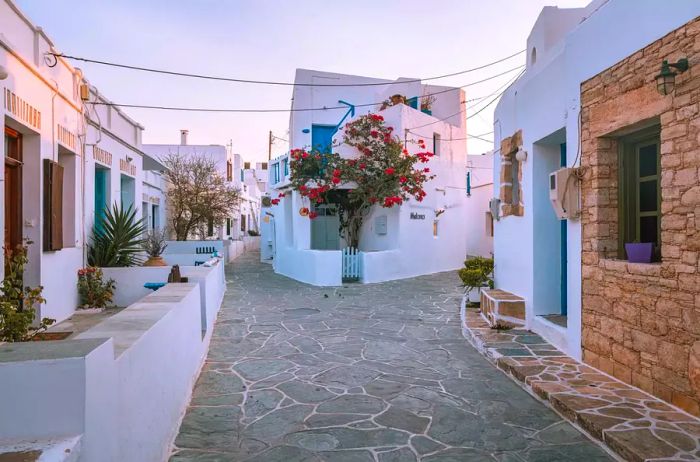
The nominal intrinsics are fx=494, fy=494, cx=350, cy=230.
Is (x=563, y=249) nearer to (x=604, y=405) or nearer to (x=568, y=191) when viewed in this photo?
(x=568, y=191)

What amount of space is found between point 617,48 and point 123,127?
32.0 ft

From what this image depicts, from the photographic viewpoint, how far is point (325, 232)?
16.9m

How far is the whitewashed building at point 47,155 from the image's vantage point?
20.1 ft

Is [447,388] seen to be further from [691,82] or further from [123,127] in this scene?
[123,127]

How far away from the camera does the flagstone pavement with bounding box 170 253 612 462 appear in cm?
364

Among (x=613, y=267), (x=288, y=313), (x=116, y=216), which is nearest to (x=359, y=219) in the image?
(x=288, y=313)

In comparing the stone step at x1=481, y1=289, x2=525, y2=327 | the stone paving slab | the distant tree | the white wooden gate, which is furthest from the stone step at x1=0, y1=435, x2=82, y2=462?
the distant tree

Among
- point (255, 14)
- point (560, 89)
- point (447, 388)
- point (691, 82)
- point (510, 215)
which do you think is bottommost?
point (447, 388)

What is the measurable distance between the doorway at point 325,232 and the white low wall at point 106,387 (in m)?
12.7

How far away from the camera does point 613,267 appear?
16.1ft

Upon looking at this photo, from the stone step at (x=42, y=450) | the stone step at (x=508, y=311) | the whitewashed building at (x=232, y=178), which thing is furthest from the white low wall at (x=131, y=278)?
the whitewashed building at (x=232, y=178)

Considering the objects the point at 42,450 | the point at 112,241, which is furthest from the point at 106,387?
the point at 112,241

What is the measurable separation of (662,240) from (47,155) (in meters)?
7.68

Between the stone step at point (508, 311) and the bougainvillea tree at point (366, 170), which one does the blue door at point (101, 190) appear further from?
the stone step at point (508, 311)
